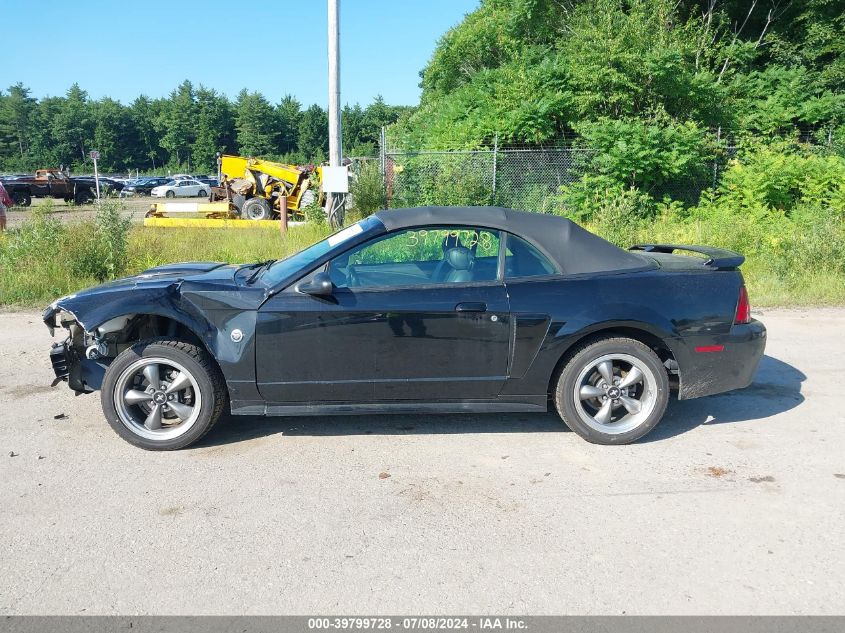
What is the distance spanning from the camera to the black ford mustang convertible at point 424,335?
4.23 m

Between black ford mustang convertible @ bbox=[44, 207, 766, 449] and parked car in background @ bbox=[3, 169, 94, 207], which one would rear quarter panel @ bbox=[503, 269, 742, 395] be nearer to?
black ford mustang convertible @ bbox=[44, 207, 766, 449]

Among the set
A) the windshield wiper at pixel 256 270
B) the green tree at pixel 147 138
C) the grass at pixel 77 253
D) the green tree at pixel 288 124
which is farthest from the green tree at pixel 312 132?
the windshield wiper at pixel 256 270

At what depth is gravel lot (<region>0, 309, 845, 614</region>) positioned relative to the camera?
288 centimetres

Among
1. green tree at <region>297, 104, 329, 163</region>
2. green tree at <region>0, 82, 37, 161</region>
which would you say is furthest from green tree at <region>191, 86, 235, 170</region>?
green tree at <region>0, 82, 37, 161</region>

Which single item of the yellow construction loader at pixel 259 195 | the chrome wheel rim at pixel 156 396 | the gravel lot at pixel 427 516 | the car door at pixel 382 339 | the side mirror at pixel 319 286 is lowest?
the gravel lot at pixel 427 516

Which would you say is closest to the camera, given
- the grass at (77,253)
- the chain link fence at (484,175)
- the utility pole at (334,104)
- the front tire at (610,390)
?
the front tire at (610,390)

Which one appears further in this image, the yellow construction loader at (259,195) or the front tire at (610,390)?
the yellow construction loader at (259,195)

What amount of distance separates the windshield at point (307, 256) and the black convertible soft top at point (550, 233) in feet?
0.55

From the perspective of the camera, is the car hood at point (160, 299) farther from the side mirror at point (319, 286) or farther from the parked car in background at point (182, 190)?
the parked car in background at point (182, 190)

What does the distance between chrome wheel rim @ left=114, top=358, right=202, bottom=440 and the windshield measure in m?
0.85

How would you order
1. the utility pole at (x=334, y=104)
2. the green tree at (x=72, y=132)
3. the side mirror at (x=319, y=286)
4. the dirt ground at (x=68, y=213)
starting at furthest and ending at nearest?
the green tree at (x=72, y=132) → the utility pole at (x=334, y=104) → the dirt ground at (x=68, y=213) → the side mirror at (x=319, y=286)

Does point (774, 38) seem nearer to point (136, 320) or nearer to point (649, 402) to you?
point (649, 402)

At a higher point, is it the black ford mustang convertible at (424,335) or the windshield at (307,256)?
the windshield at (307,256)

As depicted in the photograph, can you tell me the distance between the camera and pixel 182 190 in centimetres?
4866
